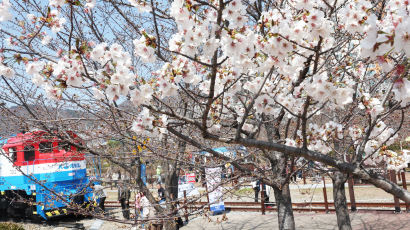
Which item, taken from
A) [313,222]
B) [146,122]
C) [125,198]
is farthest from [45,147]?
[313,222]

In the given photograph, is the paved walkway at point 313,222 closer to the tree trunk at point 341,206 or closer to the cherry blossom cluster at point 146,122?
the tree trunk at point 341,206

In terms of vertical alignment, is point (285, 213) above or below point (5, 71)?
below

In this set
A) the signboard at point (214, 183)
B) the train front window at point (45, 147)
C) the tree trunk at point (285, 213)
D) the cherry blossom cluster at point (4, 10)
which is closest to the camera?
the cherry blossom cluster at point (4, 10)

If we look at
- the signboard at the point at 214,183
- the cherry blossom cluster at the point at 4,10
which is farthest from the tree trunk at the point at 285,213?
the cherry blossom cluster at the point at 4,10

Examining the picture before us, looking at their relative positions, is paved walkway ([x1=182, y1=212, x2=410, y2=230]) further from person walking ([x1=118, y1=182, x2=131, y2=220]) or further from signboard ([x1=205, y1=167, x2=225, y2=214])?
signboard ([x1=205, y1=167, x2=225, y2=214])

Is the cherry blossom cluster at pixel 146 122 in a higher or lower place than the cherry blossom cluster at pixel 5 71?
lower

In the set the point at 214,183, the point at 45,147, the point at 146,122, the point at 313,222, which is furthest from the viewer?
the point at 313,222

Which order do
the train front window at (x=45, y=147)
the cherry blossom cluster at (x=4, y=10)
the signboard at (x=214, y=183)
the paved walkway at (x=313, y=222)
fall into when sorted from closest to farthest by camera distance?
Result: the cherry blossom cluster at (x=4, y=10) → the signboard at (x=214, y=183) → the train front window at (x=45, y=147) → the paved walkway at (x=313, y=222)

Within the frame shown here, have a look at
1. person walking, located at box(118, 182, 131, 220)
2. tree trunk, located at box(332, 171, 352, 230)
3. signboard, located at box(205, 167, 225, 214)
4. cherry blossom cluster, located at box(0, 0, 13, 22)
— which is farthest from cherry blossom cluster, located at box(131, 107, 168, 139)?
tree trunk, located at box(332, 171, 352, 230)

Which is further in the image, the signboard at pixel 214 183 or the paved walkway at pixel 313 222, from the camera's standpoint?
the paved walkway at pixel 313 222

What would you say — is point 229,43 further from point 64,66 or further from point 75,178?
point 75,178

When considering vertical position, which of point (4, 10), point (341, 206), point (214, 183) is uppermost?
point (4, 10)

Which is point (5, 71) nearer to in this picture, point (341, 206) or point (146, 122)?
point (146, 122)

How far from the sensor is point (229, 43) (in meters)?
2.20
